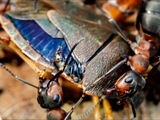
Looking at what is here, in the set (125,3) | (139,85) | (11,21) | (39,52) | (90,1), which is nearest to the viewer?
(139,85)

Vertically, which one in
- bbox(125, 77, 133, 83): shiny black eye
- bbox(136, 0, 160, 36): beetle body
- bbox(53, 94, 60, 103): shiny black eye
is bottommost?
bbox(53, 94, 60, 103): shiny black eye

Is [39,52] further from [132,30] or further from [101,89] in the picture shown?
[132,30]

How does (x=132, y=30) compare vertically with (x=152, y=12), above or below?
below

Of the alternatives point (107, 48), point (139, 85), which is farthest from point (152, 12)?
point (139, 85)

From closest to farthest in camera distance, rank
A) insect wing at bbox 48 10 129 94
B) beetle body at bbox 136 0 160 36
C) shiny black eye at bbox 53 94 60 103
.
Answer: shiny black eye at bbox 53 94 60 103
insect wing at bbox 48 10 129 94
beetle body at bbox 136 0 160 36

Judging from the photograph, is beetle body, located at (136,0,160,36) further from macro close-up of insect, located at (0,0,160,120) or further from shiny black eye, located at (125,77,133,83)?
shiny black eye, located at (125,77,133,83)

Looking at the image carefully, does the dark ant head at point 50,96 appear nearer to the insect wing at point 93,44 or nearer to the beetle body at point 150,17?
the insect wing at point 93,44

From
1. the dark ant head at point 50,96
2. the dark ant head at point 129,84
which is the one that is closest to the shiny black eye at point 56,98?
the dark ant head at point 50,96

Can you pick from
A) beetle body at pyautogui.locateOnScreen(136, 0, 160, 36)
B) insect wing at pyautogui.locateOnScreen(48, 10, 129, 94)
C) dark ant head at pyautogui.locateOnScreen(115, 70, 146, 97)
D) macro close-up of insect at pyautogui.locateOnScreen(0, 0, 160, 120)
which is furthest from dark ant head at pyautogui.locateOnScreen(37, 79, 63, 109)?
beetle body at pyautogui.locateOnScreen(136, 0, 160, 36)
